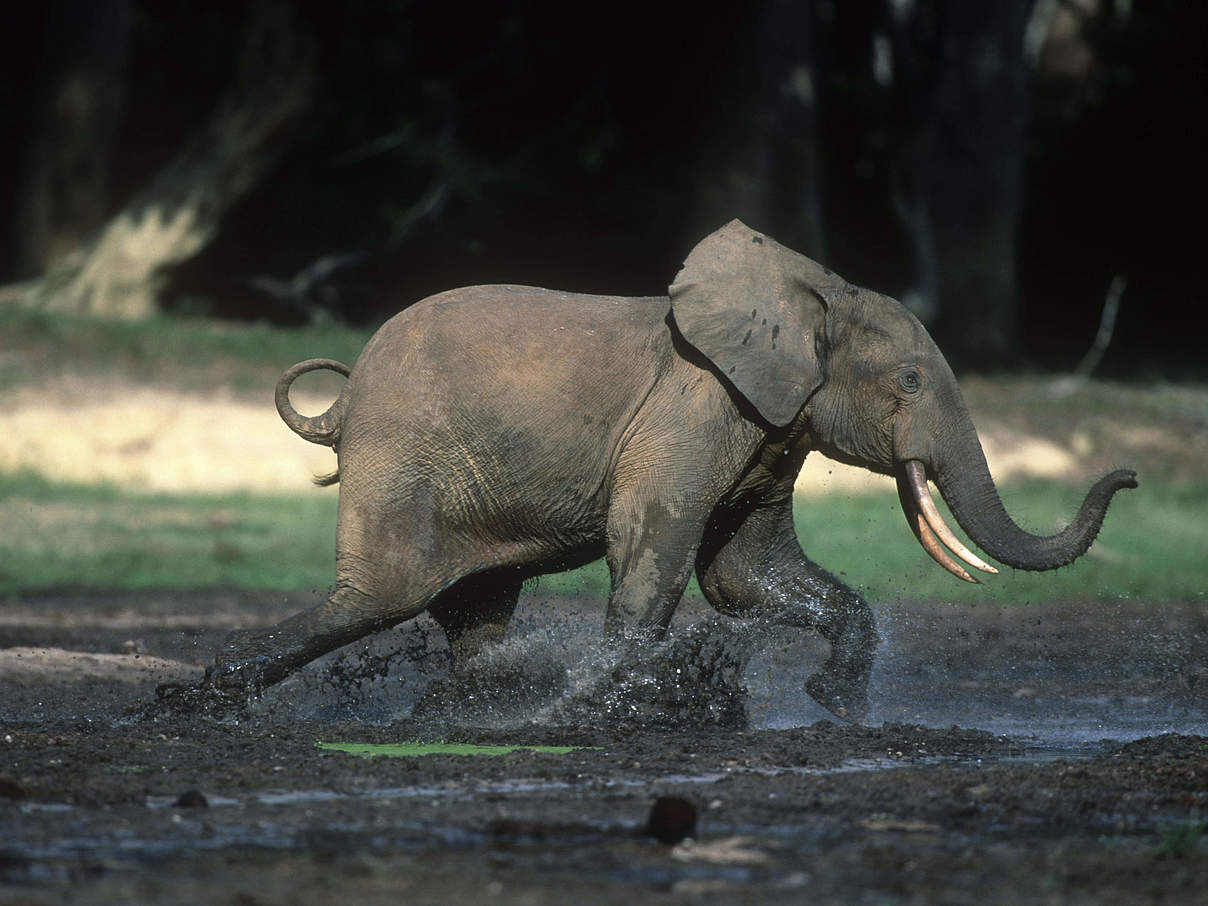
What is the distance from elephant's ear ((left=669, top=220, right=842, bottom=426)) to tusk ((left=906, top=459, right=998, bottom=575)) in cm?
49

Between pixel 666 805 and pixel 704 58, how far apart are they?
17.5m

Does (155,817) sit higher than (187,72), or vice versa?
(187,72)

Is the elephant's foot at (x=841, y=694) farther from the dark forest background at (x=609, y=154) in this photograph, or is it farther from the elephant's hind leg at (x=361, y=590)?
the dark forest background at (x=609, y=154)

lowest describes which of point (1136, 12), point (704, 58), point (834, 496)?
point (834, 496)

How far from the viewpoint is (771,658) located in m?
9.58

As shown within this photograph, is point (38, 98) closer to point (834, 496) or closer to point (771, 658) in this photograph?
point (834, 496)

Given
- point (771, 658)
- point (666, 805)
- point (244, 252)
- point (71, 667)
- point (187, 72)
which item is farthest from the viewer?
point (187, 72)

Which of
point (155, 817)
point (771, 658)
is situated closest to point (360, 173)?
point (771, 658)

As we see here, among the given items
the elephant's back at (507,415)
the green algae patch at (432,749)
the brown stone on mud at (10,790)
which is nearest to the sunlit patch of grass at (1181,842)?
the green algae patch at (432,749)

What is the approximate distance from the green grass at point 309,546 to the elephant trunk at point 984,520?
4083 mm

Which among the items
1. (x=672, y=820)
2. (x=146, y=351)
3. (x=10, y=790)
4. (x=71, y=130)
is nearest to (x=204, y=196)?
(x=71, y=130)

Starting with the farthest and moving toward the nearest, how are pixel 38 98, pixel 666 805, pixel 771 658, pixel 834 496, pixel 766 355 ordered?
pixel 38 98, pixel 834 496, pixel 771 658, pixel 766 355, pixel 666 805

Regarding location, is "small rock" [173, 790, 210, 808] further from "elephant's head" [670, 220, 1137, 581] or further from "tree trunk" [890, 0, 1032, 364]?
"tree trunk" [890, 0, 1032, 364]

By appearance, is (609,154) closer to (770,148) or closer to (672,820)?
(770,148)
